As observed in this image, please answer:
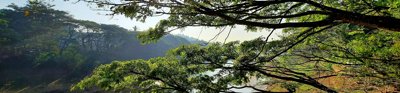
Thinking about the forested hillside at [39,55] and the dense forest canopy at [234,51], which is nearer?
the dense forest canopy at [234,51]

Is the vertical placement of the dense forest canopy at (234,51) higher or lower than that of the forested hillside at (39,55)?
higher

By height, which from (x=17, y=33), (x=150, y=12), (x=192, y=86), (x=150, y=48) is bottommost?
(x=150, y=48)

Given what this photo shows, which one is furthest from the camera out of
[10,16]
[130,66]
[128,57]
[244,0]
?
[128,57]

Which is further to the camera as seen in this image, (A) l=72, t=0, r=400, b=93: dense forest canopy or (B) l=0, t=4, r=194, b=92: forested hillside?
(B) l=0, t=4, r=194, b=92: forested hillside

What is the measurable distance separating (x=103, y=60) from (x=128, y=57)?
1230 centimetres

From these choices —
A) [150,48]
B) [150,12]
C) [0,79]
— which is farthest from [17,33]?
[150,12]

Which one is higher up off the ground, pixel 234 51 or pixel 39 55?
pixel 234 51

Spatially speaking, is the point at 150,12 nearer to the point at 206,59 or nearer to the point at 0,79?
the point at 206,59

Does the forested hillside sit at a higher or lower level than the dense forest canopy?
lower

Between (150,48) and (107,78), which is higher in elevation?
(107,78)

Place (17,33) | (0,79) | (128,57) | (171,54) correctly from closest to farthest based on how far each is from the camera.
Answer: (171,54)
(0,79)
(17,33)
(128,57)

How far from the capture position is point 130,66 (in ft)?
27.2

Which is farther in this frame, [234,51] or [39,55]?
[39,55]

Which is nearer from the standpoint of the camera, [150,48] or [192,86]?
[192,86]
